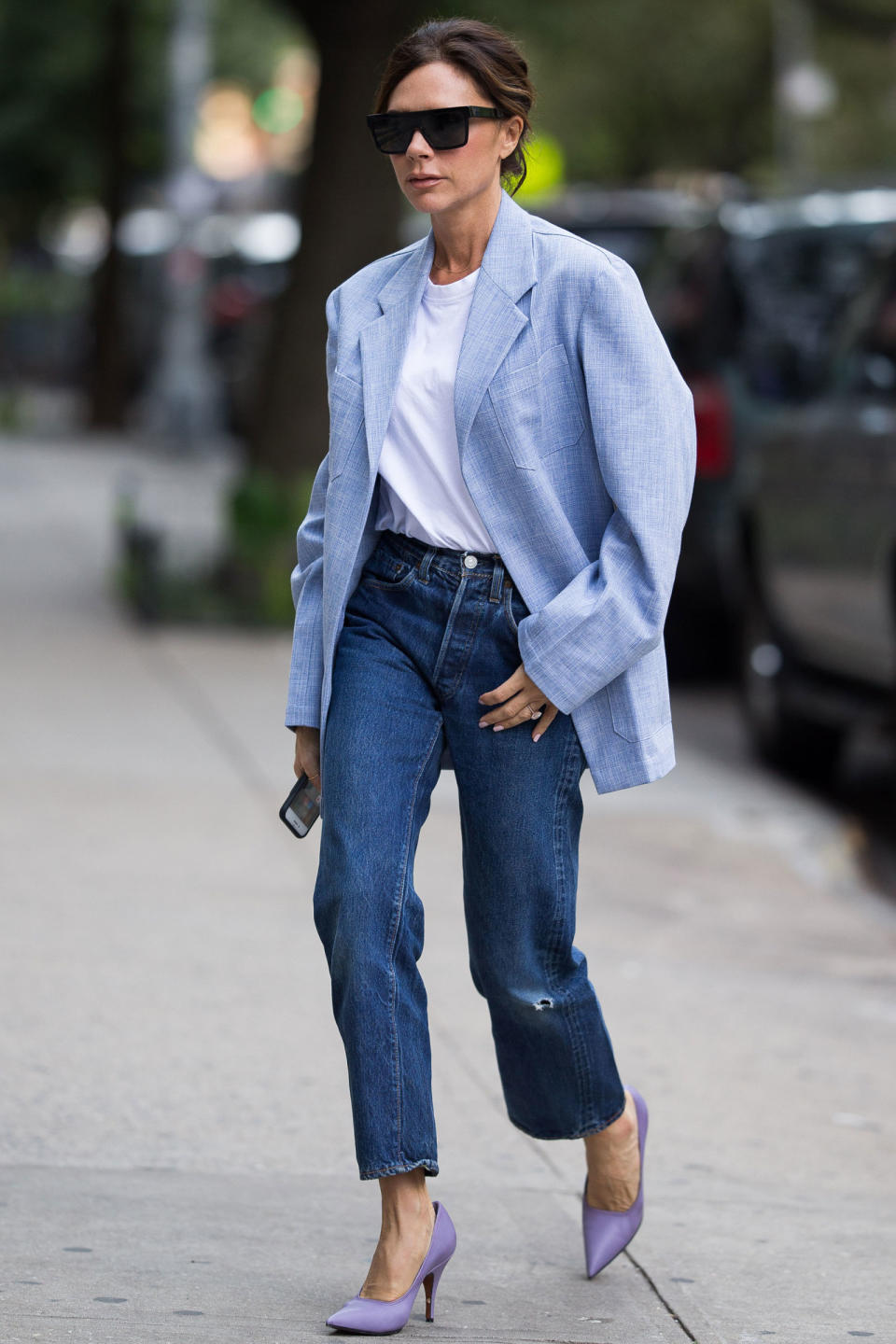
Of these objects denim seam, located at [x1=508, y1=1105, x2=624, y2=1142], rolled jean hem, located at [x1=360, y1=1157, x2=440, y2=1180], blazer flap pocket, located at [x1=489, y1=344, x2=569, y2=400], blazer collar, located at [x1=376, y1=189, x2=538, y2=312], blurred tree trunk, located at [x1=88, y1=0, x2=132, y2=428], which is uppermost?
blazer collar, located at [x1=376, y1=189, x2=538, y2=312]

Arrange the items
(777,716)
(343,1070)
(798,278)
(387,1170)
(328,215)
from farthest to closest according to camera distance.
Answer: (328,215) → (798,278) → (777,716) → (343,1070) → (387,1170)

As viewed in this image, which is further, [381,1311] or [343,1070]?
[343,1070]

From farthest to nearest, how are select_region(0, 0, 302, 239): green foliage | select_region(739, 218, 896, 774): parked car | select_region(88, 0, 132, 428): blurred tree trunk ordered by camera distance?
select_region(0, 0, 302, 239): green foliage
select_region(88, 0, 132, 428): blurred tree trunk
select_region(739, 218, 896, 774): parked car

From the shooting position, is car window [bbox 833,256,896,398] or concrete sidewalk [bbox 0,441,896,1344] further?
car window [bbox 833,256,896,398]

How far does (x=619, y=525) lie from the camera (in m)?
3.32

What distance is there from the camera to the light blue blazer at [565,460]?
10.8 feet

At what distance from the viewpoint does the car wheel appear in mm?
8758

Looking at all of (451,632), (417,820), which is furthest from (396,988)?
(451,632)

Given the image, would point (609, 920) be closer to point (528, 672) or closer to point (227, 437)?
point (528, 672)

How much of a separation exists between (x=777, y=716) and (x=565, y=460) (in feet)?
18.5

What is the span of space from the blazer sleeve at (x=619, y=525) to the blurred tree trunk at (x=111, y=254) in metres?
23.6

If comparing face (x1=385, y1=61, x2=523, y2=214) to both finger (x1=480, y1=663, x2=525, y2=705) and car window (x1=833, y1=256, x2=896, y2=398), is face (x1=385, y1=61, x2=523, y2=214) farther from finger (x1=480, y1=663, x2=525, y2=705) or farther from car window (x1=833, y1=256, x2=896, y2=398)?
car window (x1=833, y1=256, x2=896, y2=398)

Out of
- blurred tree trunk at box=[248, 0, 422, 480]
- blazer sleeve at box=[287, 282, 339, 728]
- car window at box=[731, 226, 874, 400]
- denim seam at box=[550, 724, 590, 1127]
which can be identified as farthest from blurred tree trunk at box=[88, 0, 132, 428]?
denim seam at box=[550, 724, 590, 1127]

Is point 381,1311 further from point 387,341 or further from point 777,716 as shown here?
point 777,716
